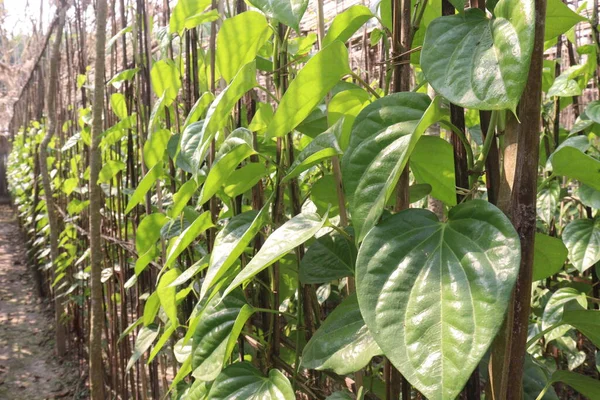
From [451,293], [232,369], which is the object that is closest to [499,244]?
[451,293]

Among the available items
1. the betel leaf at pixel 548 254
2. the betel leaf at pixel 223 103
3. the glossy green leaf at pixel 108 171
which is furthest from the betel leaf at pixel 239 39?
the glossy green leaf at pixel 108 171

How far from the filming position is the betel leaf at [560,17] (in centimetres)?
48

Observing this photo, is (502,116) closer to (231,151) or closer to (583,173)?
(583,173)

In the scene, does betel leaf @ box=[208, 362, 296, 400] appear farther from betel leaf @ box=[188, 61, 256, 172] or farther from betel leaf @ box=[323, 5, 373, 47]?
betel leaf @ box=[323, 5, 373, 47]

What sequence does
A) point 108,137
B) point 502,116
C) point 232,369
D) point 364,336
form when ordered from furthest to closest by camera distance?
point 108,137
point 232,369
point 364,336
point 502,116

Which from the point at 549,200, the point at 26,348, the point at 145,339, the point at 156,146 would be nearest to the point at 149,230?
the point at 156,146

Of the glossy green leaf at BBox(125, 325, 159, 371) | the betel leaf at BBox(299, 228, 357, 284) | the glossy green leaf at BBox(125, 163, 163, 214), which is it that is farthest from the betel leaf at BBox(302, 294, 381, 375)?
the glossy green leaf at BBox(125, 325, 159, 371)

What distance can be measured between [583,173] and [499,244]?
0.16 metres

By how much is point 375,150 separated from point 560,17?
197 millimetres

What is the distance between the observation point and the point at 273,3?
0.59 meters

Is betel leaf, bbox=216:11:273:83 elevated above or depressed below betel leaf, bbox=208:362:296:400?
above

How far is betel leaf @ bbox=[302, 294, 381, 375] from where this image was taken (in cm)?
56

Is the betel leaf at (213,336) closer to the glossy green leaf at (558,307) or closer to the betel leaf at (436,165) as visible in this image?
the betel leaf at (436,165)

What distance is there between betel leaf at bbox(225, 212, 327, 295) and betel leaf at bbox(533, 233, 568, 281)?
8.4 inches
